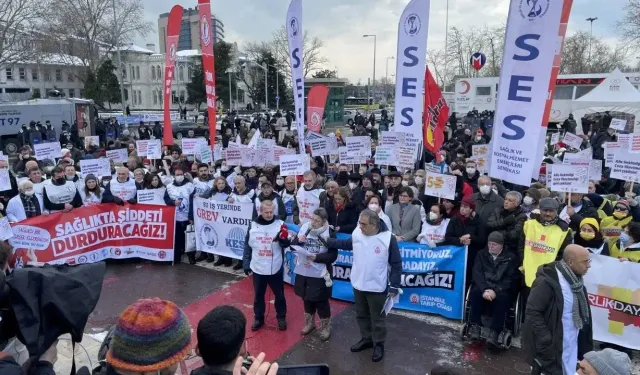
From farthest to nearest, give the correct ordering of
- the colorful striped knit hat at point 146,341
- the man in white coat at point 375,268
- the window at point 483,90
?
the window at point 483,90, the man in white coat at point 375,268, the colorful striped knit hat at point 146,341

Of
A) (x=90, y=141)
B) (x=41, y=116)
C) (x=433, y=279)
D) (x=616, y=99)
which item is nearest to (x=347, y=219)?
(x=433, y=279)

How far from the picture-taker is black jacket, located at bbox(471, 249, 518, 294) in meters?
5.65

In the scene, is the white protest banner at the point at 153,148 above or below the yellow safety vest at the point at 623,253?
above

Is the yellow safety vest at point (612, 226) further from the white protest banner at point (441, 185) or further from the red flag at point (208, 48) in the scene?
the red flag at point (208, 48)

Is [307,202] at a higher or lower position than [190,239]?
higher

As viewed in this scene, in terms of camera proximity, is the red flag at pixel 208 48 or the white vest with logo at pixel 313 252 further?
the red flag at pixel 208 48

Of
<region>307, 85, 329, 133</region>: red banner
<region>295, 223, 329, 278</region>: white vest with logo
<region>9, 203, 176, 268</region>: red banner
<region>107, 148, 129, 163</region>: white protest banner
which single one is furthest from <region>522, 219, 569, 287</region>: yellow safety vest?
<region>107, 148, 129, 163</region>: white protest banner

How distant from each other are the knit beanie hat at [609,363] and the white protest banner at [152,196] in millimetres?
7494

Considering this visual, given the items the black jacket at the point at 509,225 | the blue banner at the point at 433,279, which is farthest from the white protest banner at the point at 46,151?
the black jacket at the point at 509,225

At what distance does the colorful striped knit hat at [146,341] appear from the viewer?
208cm

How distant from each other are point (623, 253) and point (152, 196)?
23.8 feet

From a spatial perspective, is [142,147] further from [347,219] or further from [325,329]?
[325,329]

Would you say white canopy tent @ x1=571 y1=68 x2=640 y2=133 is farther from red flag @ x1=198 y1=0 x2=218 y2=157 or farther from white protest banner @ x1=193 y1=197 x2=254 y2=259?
white protest banner @ x1=193 y1=197 x2=254 y2=259

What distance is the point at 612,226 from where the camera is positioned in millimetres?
6207
